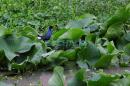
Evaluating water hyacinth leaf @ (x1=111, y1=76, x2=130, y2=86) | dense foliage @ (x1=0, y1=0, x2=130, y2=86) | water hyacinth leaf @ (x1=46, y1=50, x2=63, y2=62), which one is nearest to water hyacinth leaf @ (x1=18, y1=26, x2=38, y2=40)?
dense foliage @ (x1=0, y1=0, x2=130, y2=86)

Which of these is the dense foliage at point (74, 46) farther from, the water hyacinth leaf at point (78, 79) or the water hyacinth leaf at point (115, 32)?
the water hyacinth leaf at point (78, 79)

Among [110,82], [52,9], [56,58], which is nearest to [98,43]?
[56,58]

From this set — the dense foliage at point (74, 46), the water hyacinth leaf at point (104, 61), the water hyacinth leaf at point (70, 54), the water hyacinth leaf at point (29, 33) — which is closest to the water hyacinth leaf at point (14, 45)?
the dense foliage at point (74, 46)

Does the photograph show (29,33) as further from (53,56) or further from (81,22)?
(81,22)

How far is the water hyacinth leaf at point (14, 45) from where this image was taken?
3.93 meters

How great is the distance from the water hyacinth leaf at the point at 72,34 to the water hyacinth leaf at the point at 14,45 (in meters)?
0.36

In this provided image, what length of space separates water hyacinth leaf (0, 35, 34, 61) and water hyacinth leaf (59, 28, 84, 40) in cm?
36

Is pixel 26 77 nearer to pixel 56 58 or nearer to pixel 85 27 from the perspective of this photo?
pixel 56 58

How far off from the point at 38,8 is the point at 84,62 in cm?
218

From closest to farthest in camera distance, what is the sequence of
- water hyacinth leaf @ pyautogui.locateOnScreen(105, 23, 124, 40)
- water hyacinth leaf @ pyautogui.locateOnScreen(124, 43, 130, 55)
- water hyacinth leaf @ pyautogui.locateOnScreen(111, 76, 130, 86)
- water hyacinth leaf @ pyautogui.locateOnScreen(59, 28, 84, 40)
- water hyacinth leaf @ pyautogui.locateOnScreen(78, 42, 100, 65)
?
water hyacinth leaf @ pyautogui.locateOnScreen(111, 76, 130, 86), water hyacinth leaf @ pyautogui.locateOnScreen(78, 42, 100, 65), water hyacinth leaf @ pyautogui.locateOnScreen(59, 28, 84, 40), water hyacinth leaf @ pyautogui.locateOnScreen(124, 43, 130, 55), water hyacinth leaf @ pyautogui.locateOnScreen(105, 23, 124, 40)

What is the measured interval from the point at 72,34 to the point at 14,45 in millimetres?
596

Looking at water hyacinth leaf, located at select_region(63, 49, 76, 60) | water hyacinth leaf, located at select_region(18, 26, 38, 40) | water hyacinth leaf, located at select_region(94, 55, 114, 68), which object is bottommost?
water hyacinth leaf, located at select_region(94, 55, 114, 68)

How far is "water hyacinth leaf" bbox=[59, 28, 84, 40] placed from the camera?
13.6 feet

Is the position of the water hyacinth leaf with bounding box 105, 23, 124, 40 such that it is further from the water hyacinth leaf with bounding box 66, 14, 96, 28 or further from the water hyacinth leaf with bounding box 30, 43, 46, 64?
the water hyacinth leaf with bounding box 30, 43, 46, 64
